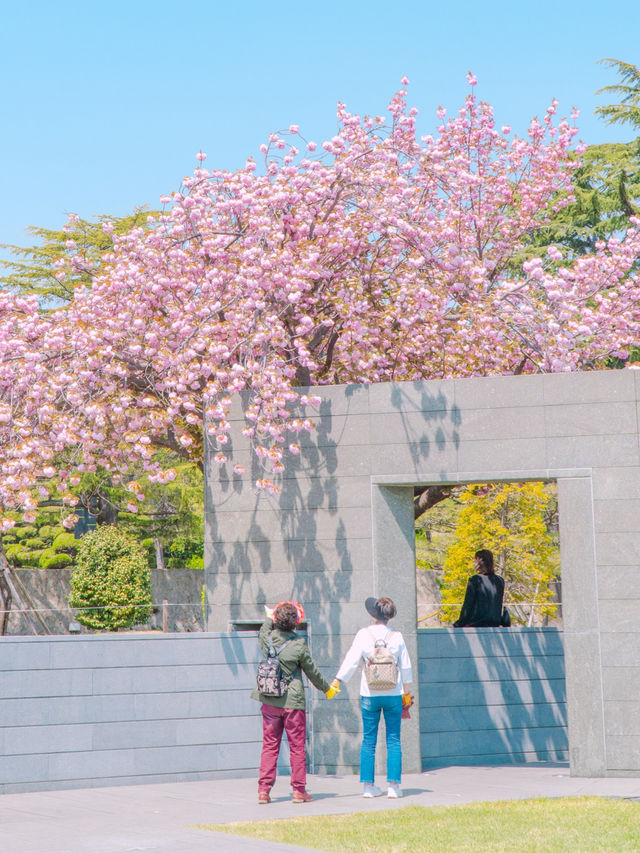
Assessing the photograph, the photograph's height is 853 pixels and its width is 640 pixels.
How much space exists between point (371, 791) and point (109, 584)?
31.4ft

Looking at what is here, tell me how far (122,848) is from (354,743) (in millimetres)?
4073

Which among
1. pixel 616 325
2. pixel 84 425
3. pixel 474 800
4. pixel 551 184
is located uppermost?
pixel 551 184

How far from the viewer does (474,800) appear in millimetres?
8922

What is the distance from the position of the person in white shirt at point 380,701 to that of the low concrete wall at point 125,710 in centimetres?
173

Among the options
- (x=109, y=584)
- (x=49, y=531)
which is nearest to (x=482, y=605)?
(x=109, y=584)

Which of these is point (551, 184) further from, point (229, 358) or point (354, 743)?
point (354, 743)

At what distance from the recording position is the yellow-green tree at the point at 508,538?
22.5 metres

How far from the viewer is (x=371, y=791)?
9.21 meters

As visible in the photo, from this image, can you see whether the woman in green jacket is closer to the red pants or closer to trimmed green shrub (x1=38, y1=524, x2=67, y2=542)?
the red pants

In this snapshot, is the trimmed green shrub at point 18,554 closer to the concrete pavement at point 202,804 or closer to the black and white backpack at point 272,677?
the concrete pavement at point 202,804

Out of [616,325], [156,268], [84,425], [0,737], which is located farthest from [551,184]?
[0,737]

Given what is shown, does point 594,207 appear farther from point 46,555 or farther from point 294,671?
point 294,671

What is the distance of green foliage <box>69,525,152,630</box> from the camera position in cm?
1788

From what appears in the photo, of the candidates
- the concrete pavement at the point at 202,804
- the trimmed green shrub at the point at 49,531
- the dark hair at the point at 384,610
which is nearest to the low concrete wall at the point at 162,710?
the concrete pavement at the point at 202,804
